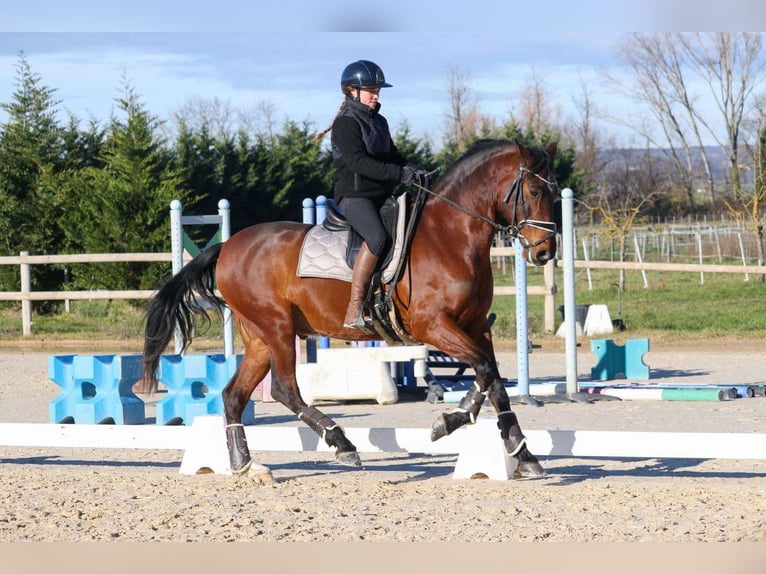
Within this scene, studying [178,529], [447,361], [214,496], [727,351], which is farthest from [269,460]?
[727,351]

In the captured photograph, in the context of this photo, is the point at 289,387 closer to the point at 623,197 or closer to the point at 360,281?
the point at 360,281

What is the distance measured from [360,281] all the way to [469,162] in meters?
1.01

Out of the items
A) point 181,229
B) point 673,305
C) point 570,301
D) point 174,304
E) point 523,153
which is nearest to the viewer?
point 523,153

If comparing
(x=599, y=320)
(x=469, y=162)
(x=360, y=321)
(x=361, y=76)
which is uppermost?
(x=361, y=76)

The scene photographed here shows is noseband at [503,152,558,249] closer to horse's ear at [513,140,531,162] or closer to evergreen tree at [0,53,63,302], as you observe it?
horse's ear at [513,140,531,162]

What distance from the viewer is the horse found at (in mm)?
6590

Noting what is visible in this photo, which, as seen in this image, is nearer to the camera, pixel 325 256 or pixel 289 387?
pixel 325 256

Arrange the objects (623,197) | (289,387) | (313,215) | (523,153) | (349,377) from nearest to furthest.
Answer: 1. (523,153)
2. (289,387)
3. (349,377)
4. (313,215)
5. (623,197)

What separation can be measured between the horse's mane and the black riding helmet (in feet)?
2.12

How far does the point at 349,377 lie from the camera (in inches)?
426

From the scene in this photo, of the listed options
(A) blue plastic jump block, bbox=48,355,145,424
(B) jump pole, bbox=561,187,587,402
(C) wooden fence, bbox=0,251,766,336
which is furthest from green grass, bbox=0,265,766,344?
(B) jump pole, bbox=561,187,587,402

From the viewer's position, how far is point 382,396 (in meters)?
10.9

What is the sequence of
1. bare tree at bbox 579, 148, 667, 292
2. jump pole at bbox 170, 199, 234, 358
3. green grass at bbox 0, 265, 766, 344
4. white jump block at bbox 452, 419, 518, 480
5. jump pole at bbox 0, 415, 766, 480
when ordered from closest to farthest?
jump pole at bbox 0, 415, 766, 480, white jump block at bbox 452, 419, 518, 480, jump pole at bbox 170, 199, 234, 358, green grass at bbox 0, 265, 766, 344, bare tree at bbox 579, 148, 667, 292

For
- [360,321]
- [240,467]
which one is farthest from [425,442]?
[240,467]
